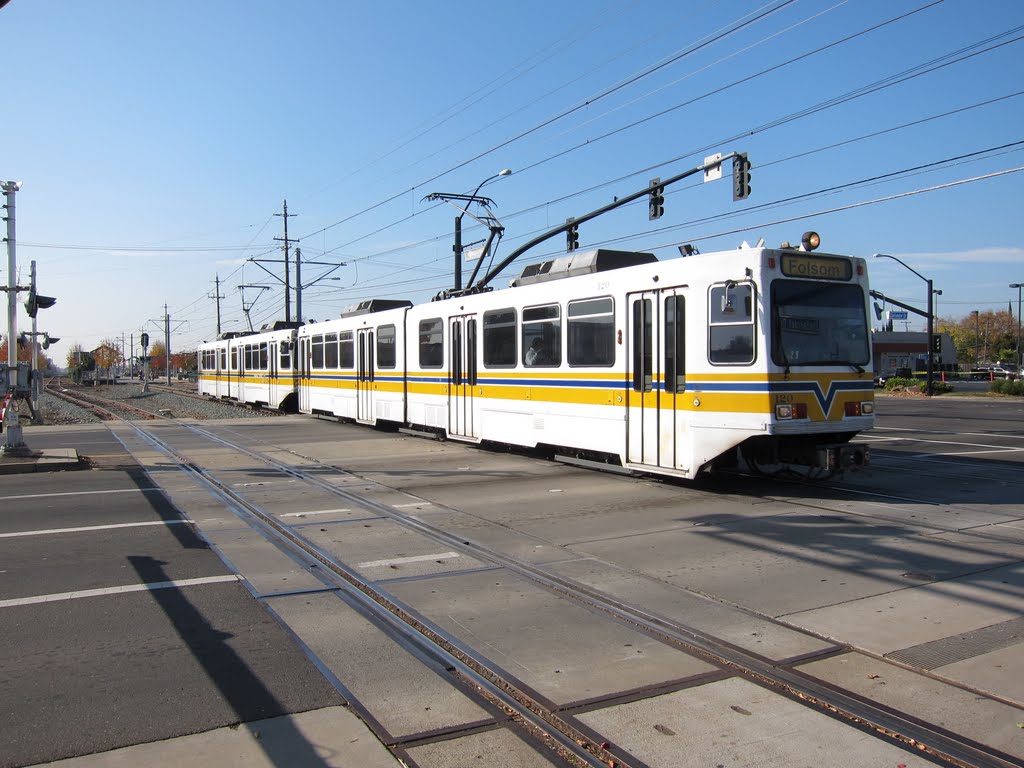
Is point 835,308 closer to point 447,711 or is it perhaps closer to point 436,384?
point 447,711

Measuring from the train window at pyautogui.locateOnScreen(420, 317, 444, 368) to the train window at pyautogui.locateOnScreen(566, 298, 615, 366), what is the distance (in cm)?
516

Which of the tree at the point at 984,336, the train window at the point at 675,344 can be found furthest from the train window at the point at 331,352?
the tree at the point at 984,336

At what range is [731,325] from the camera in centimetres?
→ 1059

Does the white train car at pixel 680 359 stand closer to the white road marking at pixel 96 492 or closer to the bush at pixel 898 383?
the white road marking at pixel 96 492

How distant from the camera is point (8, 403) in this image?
15352 millimetres

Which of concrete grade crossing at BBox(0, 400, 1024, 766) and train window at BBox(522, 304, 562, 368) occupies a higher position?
train window at BBox(522, 304, 562, 368)

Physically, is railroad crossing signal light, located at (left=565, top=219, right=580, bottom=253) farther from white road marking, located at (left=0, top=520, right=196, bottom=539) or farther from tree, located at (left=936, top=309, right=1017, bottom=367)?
tree, located at (left=936, top=309, right=1017, bottom=367)

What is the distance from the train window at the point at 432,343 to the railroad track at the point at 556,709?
9.64 metres

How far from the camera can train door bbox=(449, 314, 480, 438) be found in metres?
16.8

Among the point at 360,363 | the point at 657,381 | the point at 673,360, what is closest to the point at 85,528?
the point at 657,381

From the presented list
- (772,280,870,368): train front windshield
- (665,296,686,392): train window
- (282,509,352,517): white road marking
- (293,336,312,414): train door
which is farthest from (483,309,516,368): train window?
(293,336,312,414): train door

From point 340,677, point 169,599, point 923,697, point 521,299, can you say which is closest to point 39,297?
point 521,299

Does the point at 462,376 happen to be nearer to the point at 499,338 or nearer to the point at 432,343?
the point at 432,343

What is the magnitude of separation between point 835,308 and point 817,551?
4379 millimetres
